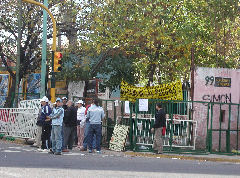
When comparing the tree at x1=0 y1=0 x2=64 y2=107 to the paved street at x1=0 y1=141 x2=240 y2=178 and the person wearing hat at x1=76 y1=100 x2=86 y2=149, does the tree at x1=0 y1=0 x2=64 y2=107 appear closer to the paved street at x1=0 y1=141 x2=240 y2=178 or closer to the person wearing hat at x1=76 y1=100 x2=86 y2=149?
the person wearing hat at x1=76 y1=100 x2=86 y2=149

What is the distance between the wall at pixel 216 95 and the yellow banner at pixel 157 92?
3.76 ft

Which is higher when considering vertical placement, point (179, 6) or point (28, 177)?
point (179, 6)

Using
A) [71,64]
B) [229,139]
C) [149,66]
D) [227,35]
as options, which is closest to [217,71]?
[229,139]

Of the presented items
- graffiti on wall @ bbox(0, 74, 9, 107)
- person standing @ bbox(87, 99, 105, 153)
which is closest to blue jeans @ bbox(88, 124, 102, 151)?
person standing @ bbox(87, 99, 105, 153)

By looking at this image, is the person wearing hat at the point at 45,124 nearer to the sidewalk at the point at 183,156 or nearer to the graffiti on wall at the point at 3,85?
the sidewalk at the point at 183,156

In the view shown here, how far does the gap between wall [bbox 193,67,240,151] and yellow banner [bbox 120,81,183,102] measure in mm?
1146

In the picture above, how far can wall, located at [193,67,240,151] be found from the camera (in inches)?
829

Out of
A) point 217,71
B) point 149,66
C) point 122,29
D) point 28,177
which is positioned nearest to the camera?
point 28,177

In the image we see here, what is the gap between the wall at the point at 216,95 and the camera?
2106 cm

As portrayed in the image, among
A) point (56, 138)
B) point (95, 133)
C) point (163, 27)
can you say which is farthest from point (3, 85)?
point (56, 138)

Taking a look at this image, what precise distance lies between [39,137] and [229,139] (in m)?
7.11

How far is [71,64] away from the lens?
29844 mm

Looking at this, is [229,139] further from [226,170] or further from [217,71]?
[226,170]

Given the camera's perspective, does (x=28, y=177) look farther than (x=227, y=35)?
No
